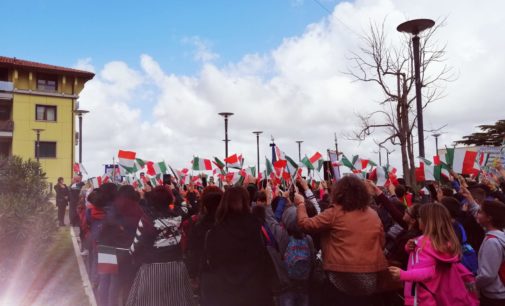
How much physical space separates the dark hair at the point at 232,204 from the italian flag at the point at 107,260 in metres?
1.61

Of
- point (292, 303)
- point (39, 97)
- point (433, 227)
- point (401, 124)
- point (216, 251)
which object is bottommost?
point (292, 303)

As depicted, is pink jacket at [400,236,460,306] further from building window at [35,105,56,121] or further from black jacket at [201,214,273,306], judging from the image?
building window at [35,105,56,121]

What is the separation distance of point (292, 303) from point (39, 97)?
39383 mm

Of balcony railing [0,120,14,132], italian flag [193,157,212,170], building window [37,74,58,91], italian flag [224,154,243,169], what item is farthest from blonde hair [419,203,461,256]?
building window [37,74,58,91]

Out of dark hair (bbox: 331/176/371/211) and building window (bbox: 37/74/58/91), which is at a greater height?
building window (bbox: 37/74/58/91)

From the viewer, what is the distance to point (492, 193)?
5.82 meters

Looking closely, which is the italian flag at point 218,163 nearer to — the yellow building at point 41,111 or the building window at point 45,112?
the yellow building at point 41,111

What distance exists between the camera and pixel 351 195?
3.71 metres

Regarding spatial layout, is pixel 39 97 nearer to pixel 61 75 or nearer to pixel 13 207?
pixel 61 75

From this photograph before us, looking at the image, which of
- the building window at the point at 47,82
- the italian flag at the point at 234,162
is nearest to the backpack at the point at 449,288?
the italian flag at the point at 234,162

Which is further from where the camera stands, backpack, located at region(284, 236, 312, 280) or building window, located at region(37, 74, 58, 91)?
building window, located at region(37, 74, 58, 91)

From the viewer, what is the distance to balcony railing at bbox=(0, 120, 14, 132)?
122 feet

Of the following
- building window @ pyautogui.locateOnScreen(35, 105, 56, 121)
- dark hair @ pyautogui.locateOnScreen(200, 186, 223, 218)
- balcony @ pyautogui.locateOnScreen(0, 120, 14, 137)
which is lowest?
dark hair @ pyautogui.locateOnScreen(200, 186, 223, 218)

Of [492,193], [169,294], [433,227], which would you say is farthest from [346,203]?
[492,193]
